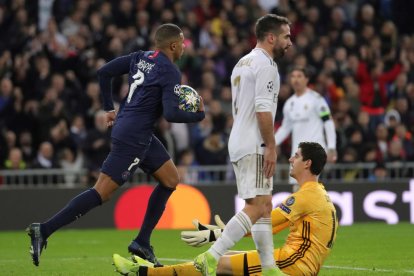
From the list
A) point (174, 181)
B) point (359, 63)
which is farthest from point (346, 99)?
point (174, 181)

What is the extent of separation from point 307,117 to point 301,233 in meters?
6.73

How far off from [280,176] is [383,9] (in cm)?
702

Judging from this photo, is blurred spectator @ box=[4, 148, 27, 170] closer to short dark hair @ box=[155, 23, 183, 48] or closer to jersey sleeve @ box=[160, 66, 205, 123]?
short dark hair @ box=[155, 23, 183, 48]

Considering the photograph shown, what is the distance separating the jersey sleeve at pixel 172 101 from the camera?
9.45 m

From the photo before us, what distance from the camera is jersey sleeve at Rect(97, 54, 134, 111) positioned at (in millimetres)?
10297

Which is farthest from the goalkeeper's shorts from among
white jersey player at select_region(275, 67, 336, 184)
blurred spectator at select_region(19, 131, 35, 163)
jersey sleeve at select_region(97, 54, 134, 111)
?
blurred spectator at select_region(19, 131, 35, 163)

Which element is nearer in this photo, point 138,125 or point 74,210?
point 74,210

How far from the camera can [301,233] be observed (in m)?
8.71

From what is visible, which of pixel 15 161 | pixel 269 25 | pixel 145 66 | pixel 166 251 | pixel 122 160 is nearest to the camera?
pixel 269 25

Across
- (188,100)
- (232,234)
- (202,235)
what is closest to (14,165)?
(188,100)

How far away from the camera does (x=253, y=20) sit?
22859mm

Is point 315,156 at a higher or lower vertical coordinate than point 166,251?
higher

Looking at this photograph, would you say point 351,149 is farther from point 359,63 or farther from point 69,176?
point 69,176

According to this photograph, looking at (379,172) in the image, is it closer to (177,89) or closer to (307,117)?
(307,117)
